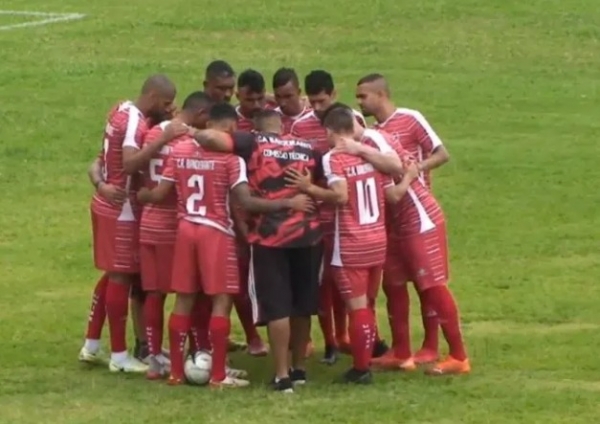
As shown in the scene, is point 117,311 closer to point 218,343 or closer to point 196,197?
point 218,343

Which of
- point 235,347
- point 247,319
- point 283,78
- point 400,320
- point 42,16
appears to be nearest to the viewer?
point 283,78

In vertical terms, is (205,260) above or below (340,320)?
above

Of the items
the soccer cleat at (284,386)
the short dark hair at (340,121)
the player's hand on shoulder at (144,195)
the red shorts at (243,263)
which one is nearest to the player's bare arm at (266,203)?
the red shorts at (243,263)

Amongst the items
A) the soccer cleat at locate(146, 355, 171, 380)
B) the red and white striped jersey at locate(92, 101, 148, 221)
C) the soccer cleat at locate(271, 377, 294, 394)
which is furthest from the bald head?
the soccer cleat at locate(146, 355, 171, 380)

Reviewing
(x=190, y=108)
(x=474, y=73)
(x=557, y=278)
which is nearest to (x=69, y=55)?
(x=474, y=73)

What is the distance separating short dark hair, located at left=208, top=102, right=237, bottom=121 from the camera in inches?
404

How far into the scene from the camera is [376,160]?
1034cm

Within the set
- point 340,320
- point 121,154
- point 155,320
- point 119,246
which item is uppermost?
point 121,154

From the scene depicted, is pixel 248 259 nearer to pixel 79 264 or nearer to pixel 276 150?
pixel 276 150

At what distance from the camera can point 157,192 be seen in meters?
10.4

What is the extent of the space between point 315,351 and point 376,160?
6.46ft

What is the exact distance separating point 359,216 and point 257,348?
5.84 feet

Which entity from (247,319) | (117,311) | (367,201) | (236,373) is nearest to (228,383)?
(236,373)

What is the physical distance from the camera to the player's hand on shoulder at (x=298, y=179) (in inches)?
400
